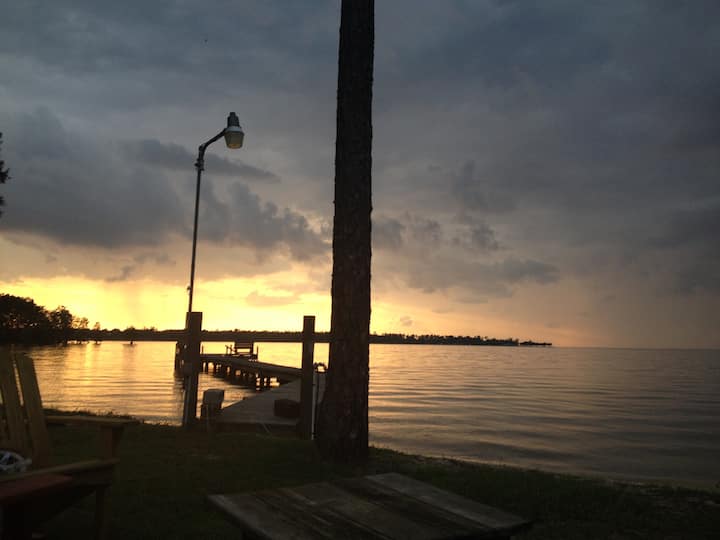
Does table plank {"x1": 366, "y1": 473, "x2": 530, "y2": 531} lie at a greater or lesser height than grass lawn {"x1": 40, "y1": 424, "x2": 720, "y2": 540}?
greater

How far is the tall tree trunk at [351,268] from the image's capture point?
7.66 meters

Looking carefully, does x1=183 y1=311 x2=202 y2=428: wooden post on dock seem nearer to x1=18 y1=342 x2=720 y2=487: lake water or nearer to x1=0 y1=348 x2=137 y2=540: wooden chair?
x1=0 y1=348 x2=137 y2=540: wooden chair

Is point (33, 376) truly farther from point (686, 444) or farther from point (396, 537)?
point (686, 444)

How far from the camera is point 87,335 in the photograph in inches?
5655

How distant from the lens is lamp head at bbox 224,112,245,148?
43.1 ft

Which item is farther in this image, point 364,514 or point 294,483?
point 294,483

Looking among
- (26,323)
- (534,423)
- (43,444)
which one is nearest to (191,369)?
(43,444)

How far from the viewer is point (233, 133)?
43.1 ft

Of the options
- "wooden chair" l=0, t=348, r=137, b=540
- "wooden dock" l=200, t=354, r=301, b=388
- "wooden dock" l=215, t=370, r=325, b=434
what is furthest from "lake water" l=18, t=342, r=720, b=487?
"wooden chair" l=0, t=348, r=137, b=540

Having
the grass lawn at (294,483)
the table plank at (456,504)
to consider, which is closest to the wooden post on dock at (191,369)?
the grass lawn at (294,483)

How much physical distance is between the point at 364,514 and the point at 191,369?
26.7 feet

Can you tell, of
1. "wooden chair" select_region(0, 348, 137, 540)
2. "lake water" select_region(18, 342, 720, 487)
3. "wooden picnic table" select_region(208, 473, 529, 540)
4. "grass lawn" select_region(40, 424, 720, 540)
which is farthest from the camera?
"lake water" select_region(18, 342, 720, 487)

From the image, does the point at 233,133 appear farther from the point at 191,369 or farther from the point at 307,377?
the point at 307,377

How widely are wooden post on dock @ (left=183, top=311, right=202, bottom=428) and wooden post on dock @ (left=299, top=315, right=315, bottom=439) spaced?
74.2 inches
